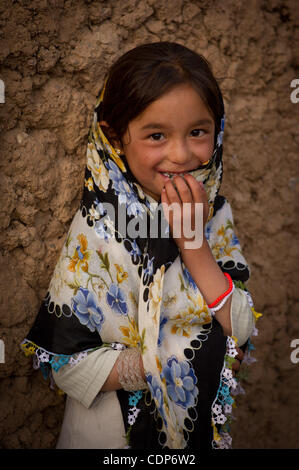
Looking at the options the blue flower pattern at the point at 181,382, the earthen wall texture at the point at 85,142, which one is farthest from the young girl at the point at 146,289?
the earthen wall texture at the point at 85,142

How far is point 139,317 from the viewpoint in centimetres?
124

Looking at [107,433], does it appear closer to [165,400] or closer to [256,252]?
[165,400]

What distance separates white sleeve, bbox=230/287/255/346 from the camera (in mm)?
1321

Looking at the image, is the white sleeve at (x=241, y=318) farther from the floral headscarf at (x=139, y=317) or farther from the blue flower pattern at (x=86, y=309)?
the blue flower pattern at (x=86, y=309)

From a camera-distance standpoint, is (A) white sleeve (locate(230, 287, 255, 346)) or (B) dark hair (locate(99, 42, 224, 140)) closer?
(B) dark hair (locate(99, 42, 224, 140))

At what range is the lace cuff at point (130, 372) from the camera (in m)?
1.25

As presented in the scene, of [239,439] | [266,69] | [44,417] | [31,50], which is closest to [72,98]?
[31,50]

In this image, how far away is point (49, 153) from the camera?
157 cm

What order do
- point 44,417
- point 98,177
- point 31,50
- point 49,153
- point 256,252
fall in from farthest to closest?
1. point 256,252
2. point 44,417
3. point 49,153
4. point 31,50
5. point 98,177

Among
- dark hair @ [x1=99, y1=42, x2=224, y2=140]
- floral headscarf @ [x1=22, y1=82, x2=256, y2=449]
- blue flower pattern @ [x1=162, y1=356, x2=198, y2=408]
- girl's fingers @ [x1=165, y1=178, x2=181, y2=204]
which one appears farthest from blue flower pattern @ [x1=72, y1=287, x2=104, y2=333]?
dark hair @ [x1=99, y1=42, x2=224, y2=140]

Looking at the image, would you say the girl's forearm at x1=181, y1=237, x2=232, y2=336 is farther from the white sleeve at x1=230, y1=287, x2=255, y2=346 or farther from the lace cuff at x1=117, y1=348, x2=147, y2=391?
the lace cuff at x1=117, y1=348, x2=147, y2=391

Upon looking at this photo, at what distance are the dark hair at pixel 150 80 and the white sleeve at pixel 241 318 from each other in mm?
564

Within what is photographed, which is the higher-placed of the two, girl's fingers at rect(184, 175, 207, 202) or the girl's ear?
the girl's ear

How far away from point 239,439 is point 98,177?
63.8 inches
